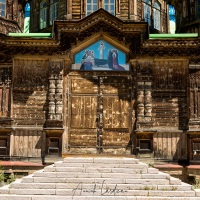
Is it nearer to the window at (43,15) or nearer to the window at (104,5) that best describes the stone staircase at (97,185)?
the window at (104,5)

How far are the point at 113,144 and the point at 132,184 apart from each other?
4437 mm

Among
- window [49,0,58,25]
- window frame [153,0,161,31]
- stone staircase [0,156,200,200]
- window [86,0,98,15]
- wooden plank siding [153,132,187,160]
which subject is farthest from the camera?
window frame [153,0,161,31]

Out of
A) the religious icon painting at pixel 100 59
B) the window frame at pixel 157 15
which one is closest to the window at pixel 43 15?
the religious icon painting at pixel 100 59

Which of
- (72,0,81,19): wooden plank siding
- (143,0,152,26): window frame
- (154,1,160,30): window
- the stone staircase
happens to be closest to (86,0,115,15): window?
(72,0,81,19): wooden plank siding

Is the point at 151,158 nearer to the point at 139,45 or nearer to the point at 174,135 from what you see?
the point at 174,135

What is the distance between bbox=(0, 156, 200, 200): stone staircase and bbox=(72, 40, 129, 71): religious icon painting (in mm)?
4715

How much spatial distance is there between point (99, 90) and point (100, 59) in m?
1.18

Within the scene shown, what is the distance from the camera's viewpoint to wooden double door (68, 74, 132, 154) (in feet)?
48.3

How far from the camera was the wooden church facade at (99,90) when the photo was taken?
14.6 m

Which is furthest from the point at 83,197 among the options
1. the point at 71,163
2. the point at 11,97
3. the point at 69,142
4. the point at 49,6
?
the point at 49,6

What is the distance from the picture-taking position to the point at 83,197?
959 cm

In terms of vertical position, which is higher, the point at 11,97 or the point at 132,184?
the point at 11,97

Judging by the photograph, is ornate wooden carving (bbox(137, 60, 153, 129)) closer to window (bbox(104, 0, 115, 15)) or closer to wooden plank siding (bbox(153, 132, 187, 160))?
wooden plank siding (bbox(153, 132, 187, 160))

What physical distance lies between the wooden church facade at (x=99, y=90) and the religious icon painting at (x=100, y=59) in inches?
1.5
